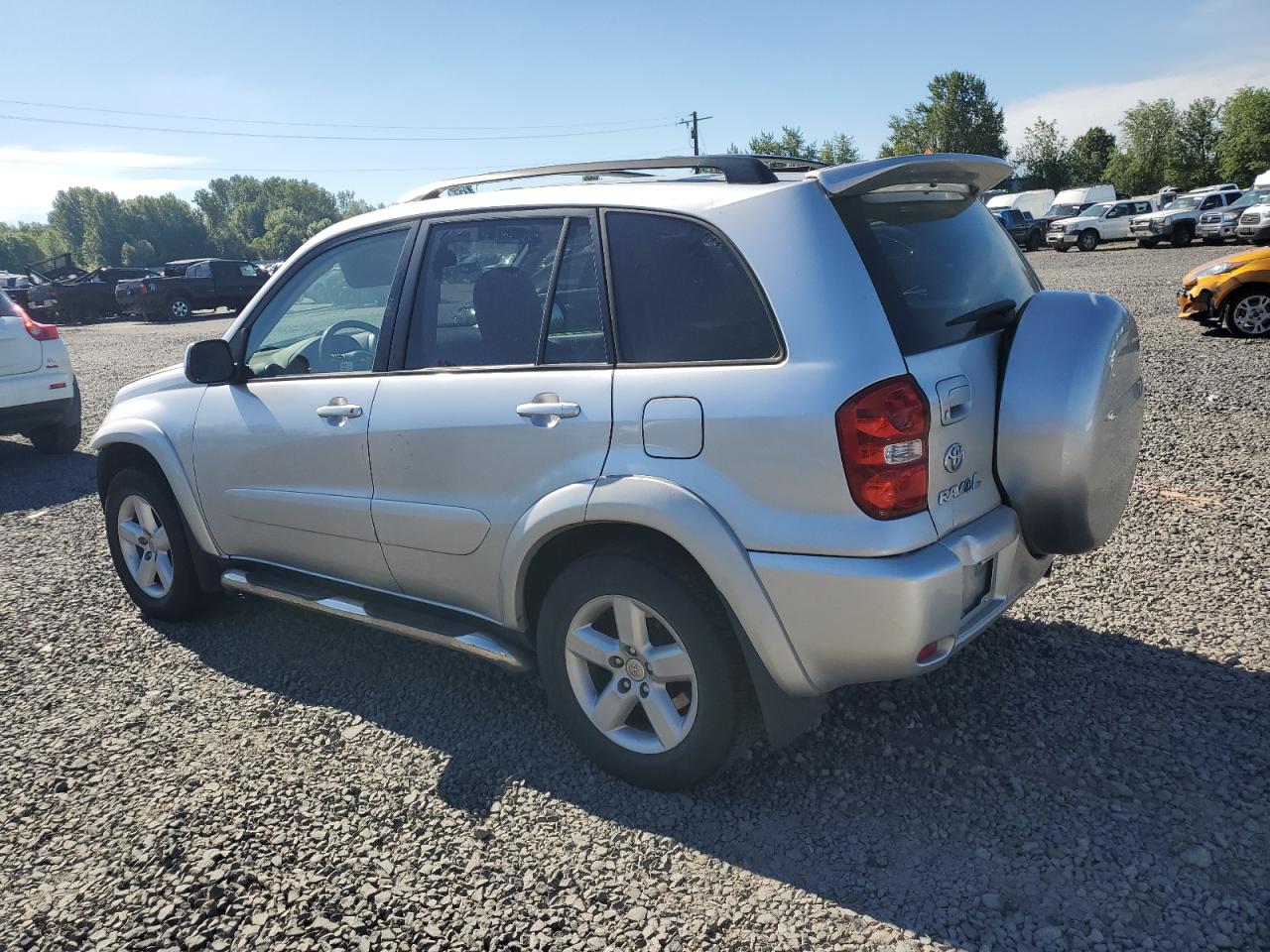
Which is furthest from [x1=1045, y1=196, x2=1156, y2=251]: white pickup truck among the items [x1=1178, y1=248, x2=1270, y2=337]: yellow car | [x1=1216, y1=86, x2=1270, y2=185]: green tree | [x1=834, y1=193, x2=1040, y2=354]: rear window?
[x1=1216, y1=86, x2=1270, y2=185]: green tree

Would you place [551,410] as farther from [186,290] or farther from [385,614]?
[186,290]

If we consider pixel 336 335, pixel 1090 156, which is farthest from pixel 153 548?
pixel 1090 156

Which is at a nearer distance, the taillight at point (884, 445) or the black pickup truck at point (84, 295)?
the taillight at point (884, 445)

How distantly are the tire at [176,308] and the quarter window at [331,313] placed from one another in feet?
90.4

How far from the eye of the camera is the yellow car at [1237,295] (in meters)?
10.5

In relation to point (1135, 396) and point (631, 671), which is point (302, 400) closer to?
point (631, 671)

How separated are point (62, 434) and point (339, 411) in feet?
22.9

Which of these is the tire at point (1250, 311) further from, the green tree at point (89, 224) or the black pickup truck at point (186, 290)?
the green tree at point (89, 224)

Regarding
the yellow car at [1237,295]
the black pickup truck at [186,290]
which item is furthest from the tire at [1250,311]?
the black pickup truck at [186,290]

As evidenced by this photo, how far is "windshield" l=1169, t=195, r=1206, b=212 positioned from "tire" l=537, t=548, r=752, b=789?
34.5 m

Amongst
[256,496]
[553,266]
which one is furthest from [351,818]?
[553,266]

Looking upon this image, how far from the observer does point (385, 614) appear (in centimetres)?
347

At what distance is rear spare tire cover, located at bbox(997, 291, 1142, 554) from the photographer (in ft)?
8.81

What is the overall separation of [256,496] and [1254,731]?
3.75 metres
